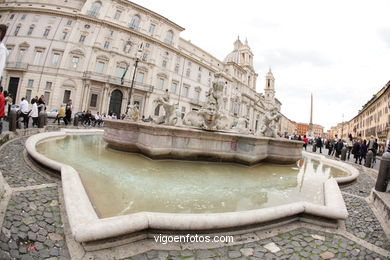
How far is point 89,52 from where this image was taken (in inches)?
1071

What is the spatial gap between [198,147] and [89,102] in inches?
1085

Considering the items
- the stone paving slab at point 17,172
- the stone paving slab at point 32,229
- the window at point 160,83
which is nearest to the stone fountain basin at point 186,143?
the stone paving slab at point 17,172

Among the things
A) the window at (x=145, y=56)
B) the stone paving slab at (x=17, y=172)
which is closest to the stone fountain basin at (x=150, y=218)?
the stone paving slab at (x=17, y=172)

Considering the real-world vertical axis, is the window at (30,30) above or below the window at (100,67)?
above

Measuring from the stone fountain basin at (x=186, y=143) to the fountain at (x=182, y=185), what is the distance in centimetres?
3

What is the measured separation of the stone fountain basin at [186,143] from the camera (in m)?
4.82

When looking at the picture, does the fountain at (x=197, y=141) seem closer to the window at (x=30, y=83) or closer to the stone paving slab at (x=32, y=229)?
the stone paving slab at (x=32, y=229)

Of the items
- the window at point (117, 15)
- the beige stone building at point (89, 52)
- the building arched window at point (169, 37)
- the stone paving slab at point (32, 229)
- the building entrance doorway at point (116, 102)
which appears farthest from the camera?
the building arched window at point (169, 37)

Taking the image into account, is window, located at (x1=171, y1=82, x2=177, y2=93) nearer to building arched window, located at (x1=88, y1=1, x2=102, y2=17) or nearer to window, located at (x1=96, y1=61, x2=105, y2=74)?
window, located at (x1=96, y1=61, x2=105, y2=74)

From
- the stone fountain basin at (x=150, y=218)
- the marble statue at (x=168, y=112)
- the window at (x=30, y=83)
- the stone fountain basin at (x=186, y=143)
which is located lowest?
the stone fountain basin at (x=150, y=218)

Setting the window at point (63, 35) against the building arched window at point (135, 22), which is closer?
the window at point (63, 35)

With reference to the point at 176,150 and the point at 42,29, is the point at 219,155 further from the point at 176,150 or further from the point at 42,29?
the point at 42,29

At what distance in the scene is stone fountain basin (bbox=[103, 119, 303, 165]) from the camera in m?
4.82

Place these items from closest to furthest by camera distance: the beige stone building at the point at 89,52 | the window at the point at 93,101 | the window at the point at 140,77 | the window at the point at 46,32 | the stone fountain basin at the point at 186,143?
the stone fountain basin at the point at 186,143, the beige stone building at the point at 89,52, the window at the point at 46,32, the window at the point at 93,101, the window at the point at 140,77
